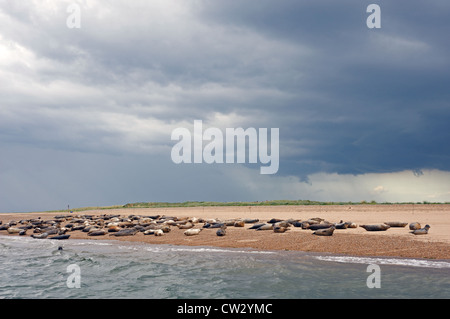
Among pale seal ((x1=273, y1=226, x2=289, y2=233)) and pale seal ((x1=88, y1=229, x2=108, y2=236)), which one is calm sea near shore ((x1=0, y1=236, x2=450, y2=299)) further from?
pale seal ((x1=88, y1=229, x2=108, y2=236))

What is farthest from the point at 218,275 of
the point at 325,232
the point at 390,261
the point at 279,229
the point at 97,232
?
the point at 97,232

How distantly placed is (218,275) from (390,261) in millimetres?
6368

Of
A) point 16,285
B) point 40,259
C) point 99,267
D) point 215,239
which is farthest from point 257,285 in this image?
point 40,259

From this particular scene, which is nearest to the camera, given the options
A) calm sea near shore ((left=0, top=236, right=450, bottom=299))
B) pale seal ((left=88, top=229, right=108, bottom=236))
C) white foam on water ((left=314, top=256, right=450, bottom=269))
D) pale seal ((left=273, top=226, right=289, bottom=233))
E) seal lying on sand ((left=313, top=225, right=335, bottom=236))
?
calm sea near shore ((left=0, top=236, right=450, bottom=299))

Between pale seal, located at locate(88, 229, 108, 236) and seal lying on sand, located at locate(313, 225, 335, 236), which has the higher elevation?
seal lying on sand, located at locate(313, 225, 335, 236)

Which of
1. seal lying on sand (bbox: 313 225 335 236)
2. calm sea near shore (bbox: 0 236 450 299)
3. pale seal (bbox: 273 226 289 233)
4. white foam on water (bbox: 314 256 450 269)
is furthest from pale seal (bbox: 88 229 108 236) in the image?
white foam on water (bbox: 314 256 450 269)

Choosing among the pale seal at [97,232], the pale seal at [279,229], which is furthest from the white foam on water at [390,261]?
the pale seal at [97,232]

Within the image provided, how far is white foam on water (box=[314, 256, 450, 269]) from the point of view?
39.1 ft
